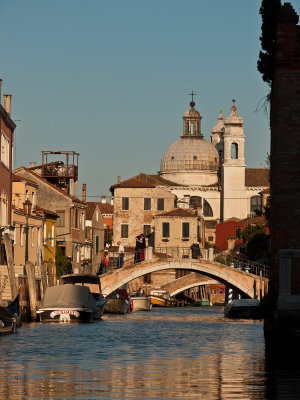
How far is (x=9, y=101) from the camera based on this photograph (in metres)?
44.5

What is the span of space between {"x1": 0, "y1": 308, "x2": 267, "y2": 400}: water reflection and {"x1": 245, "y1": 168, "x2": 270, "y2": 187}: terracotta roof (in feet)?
366

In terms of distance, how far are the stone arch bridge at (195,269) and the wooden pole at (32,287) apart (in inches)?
1020

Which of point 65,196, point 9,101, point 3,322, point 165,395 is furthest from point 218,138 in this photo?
point 165,395

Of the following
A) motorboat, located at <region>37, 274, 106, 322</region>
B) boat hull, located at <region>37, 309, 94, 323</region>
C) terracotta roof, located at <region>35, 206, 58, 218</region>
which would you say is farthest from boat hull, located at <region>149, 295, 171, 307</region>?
boat hull, located at <region>37, 309, 94, 323</region>

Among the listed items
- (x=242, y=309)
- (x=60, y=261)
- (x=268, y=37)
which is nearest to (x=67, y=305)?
(x=242, y=309)

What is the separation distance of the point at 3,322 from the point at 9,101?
19.6 m

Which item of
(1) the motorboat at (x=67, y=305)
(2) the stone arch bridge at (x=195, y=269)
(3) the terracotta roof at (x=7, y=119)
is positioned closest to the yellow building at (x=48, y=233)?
(2) the stone arch bridge at (x=195, y=269)

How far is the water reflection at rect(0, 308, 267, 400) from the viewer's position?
43.7ft

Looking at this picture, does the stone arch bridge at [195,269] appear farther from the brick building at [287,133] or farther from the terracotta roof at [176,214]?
the brick building at [287,133]

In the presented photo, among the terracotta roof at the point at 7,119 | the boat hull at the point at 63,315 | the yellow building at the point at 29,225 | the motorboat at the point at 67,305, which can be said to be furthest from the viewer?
the yellow building at the point at 29,225

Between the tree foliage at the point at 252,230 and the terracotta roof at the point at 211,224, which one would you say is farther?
the terracotta roof at the point at 211,224

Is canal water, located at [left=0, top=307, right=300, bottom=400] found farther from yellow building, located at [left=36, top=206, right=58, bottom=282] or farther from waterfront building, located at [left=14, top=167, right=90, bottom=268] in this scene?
waterfront building, located at [left=14, top=167, right=90, bottom=268]

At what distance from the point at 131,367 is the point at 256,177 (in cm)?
12518

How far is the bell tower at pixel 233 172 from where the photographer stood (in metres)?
139
